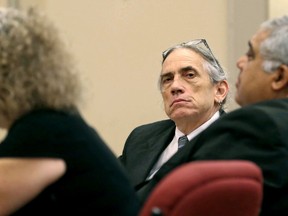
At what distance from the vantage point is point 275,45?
169 centimetres

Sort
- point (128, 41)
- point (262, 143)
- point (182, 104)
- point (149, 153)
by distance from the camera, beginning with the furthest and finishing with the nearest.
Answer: point (128, 41) < point (182, 104) < point (149, 153) < point (262, 143)

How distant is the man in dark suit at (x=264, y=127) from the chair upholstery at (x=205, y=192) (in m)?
0.23

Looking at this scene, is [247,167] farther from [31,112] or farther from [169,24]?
[169,24]

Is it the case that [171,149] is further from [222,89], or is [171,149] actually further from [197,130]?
[222,89]

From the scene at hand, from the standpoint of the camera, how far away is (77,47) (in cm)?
322

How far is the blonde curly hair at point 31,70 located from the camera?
137 cm

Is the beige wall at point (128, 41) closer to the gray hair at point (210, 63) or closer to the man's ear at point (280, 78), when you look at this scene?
the gray hair at point (210, 63)

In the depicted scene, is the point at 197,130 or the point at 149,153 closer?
the point at 149,153

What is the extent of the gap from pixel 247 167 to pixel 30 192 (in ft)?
1.61

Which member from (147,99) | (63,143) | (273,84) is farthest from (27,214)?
(147,99)

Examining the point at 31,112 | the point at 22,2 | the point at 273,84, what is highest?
the point at 22,2

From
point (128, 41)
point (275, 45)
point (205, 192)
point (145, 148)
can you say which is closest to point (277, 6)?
point (128, 41)

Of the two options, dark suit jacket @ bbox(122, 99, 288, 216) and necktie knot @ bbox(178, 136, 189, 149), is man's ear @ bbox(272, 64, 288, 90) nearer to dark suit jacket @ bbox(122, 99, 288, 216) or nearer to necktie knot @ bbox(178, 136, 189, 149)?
dark suit jacket @ bbox(122, 99, 288, 216)

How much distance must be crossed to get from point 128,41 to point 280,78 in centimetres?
167
